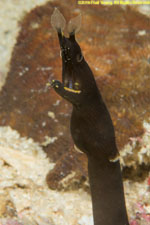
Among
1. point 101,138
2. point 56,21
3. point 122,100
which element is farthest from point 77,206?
point 56,21

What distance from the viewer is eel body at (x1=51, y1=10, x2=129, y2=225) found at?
182 centimetres

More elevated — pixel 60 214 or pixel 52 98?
pixel 52 98

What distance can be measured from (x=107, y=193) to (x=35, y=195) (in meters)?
1.03

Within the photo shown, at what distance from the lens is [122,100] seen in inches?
123

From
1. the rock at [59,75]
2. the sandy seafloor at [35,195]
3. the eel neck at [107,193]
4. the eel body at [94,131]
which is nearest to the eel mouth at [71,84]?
the eel body at [94,131]

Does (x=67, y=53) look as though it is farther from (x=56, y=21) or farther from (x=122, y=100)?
(x=122, y=100)

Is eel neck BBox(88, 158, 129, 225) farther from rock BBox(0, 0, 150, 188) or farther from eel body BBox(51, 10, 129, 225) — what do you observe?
rock BBox(0, 0, 150, 188)

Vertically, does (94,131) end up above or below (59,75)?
below

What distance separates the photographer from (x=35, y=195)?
9.73ft

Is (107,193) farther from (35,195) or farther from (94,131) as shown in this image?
(35,195)

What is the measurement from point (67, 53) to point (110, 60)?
1.78 meters

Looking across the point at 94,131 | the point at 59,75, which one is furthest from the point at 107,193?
the point at 59,75

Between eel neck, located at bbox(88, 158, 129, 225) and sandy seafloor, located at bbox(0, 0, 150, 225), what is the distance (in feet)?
1.19

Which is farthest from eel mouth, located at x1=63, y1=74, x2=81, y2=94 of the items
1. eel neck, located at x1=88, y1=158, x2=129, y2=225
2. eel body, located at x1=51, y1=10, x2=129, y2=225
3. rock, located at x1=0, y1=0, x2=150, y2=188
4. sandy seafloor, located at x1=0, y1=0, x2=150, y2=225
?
sandy seafloor, located at x1=0, y1=0, x2=150, y2=225
